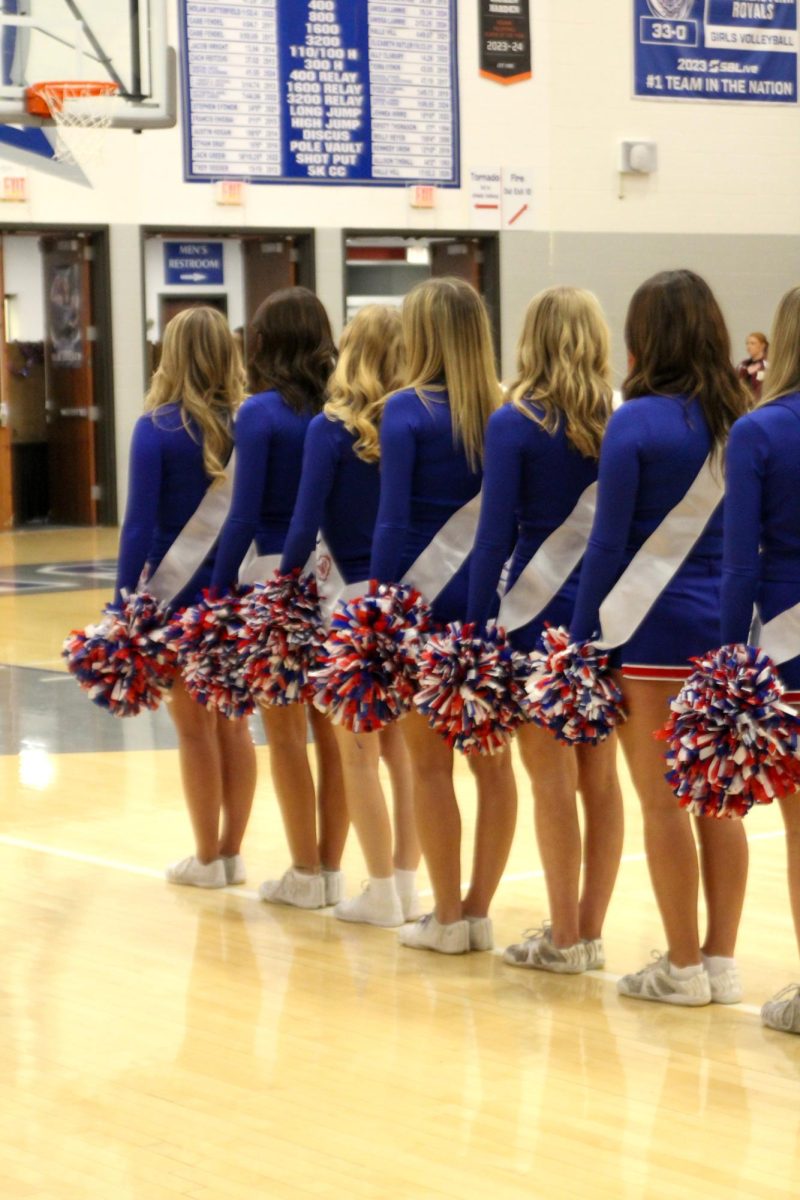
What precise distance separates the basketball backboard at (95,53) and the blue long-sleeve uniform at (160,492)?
143 inches

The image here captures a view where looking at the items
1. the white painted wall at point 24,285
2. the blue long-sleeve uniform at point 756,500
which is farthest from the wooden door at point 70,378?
the blue long-sleeve uniform at point 756,500

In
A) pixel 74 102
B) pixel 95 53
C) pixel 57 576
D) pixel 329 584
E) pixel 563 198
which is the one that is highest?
pixel 563 198

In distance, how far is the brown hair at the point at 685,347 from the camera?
11.1 ft

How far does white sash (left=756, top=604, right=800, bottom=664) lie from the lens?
3.17 meters

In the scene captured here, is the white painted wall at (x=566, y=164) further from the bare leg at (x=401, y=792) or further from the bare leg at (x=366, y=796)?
the bare leg at (x=366, y=796)

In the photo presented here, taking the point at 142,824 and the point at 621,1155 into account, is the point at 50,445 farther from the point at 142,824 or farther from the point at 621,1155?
the point at 621,1155

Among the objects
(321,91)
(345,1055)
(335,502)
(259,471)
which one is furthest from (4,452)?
(345,1055)

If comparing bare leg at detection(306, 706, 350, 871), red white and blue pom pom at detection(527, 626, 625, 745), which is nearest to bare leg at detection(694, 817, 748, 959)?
red white and blue pom pom at detection(527, 626, 625, 745)

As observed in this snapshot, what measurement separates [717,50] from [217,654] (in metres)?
12.5

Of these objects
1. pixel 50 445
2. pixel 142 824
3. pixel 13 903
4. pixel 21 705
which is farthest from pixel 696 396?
pixel 50 445

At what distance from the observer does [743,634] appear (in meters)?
3.15

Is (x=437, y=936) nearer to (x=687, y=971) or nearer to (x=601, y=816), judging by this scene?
(x=601, y=816)

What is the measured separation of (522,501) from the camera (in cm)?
368

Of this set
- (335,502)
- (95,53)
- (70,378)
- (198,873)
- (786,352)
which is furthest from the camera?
(70,378)
